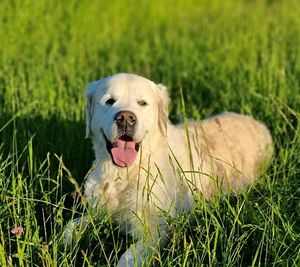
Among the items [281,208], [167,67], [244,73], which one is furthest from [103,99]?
[167,67]

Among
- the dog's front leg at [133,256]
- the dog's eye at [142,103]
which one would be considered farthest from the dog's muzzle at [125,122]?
the dog's front leg at [133,256]

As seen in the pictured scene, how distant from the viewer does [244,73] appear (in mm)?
6188

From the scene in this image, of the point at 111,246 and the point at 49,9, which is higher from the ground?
the point at 49,9

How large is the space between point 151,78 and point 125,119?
9.81 feet

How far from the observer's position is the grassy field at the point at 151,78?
137 inches

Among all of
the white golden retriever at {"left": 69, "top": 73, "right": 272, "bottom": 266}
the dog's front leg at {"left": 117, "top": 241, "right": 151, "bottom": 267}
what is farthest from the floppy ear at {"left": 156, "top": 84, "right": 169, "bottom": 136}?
the dog's front leg at {"left": 117, "top": 241, "right": 151, "bottom": 267}

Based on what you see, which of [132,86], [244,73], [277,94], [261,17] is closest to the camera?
[132,86]

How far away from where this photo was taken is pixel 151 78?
6.77 m

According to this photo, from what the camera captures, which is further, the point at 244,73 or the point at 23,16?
the point at 23,16

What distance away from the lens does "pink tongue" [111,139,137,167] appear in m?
3.94

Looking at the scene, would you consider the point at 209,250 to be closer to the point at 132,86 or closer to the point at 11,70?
the point at 132,86

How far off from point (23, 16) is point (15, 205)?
3445 millimetres

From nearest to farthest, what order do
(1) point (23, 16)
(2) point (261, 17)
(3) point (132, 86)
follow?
(3) point (132, 86) → (1) point (23, 16) → (2) point (261, 17)

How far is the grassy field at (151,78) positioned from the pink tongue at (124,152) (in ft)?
1.15
